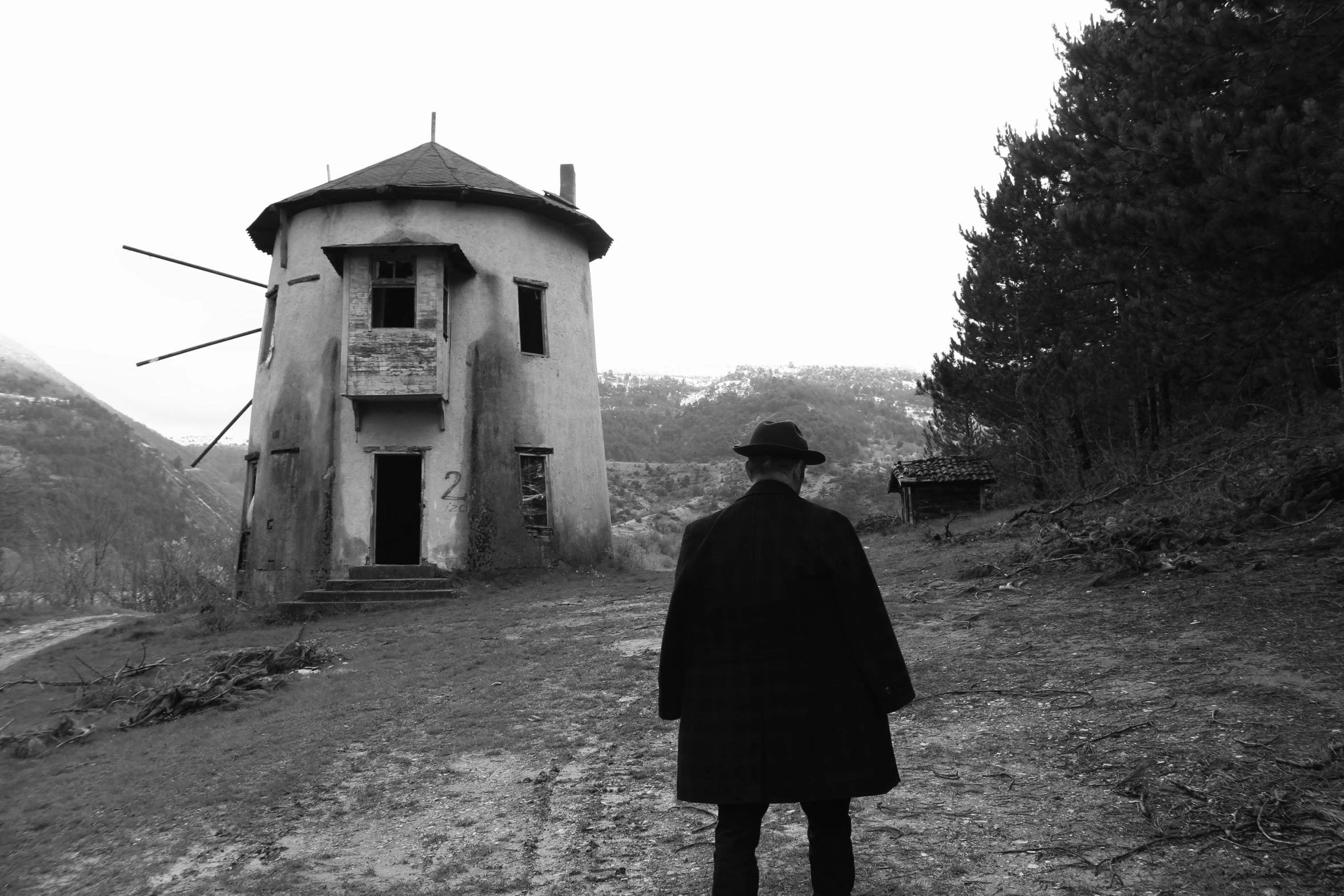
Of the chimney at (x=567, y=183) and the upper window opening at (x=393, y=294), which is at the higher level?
the chimney at (x=567, y=183)

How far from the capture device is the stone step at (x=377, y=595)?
50.3ft

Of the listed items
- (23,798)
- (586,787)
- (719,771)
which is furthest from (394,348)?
(719,771)

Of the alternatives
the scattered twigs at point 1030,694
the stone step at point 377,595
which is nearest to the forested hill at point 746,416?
the stone step at point 377,595

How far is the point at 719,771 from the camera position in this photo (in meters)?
3.18

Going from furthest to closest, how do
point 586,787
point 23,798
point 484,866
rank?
1. point 23,798
2. point 586,787
3. point 484,866

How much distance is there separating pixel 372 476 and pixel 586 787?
1259 cm

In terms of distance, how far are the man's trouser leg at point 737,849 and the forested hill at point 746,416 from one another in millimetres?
39855

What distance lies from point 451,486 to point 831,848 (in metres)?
14.6

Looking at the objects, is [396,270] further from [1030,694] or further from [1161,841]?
[1161,841]

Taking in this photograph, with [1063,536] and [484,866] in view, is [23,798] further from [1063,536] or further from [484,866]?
[1063,536]

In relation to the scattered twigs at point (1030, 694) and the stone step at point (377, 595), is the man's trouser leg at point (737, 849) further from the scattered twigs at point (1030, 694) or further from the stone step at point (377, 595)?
the stone step at point (377, 595)

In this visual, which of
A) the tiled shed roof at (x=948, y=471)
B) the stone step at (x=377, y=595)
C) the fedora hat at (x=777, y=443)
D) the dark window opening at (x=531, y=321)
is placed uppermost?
the dark window opening at (x=531, y=321)

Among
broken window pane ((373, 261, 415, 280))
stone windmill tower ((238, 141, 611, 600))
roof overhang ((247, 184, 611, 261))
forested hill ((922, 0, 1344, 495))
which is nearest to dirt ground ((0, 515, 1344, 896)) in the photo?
forested hill ((922, 0, 1344, 495))

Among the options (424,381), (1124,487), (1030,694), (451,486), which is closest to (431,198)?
(424,381)
